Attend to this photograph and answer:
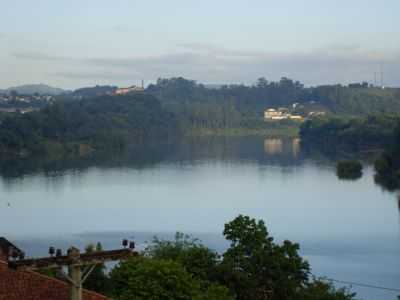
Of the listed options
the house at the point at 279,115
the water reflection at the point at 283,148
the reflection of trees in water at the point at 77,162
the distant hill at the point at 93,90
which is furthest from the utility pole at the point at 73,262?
the distant hill at the point at 93,90

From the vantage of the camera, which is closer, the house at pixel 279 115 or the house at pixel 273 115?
the house at pixel 279 115

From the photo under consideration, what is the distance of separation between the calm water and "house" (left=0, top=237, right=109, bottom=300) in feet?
25.0

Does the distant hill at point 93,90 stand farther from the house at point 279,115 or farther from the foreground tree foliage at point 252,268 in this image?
the foreground tree foliage at point 252,268

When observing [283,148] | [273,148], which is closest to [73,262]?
[283,148]

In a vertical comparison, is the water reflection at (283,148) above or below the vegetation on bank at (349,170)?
below

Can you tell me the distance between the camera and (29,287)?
18.6 feet

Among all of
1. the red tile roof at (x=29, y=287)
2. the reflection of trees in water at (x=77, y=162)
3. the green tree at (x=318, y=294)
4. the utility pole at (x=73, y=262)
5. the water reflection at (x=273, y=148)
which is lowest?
the water reflection at (x=273, y=148)

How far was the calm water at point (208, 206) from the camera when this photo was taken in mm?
16219

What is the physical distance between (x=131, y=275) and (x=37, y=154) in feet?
123

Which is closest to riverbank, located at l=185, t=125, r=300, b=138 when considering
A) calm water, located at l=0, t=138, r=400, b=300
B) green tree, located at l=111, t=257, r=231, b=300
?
calm water, located at l=0, t=138, r=400, b=300

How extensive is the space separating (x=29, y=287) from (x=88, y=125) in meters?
50.6

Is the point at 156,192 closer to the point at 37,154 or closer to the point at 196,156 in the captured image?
the point at 196,156

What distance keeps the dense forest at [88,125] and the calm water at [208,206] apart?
25.4ft

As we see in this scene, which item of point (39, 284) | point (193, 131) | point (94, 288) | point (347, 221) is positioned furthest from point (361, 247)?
point (193, 131)
